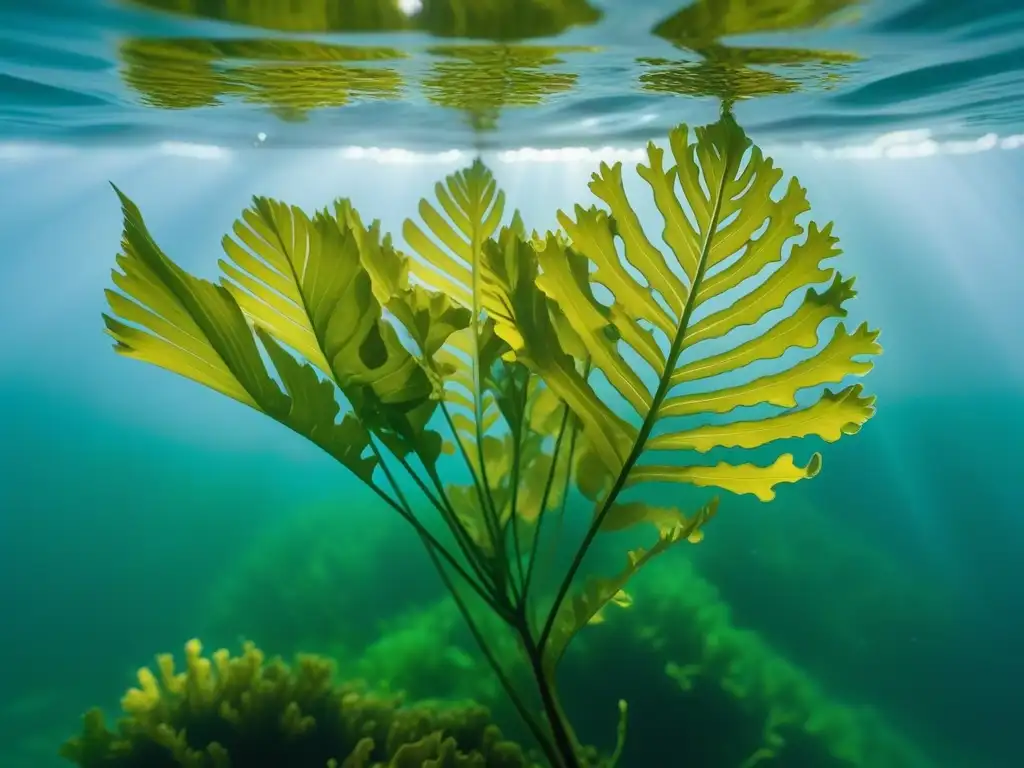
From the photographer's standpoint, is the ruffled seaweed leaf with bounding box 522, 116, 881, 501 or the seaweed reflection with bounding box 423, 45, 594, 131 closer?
the ruffled seaweed leaf with bounding box 522, 116, 881, 501

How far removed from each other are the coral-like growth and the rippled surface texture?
7.61ft

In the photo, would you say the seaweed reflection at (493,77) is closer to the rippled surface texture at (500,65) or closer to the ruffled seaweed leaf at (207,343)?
the rippled surface texture at (500,65)

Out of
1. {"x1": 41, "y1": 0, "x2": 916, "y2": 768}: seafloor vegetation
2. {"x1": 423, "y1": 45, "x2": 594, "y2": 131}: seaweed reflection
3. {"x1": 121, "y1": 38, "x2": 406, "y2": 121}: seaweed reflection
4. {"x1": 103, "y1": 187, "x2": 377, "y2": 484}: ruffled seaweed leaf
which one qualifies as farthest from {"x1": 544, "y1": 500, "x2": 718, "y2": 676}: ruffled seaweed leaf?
{"x1": 121, "y1": 38, "x2": 406, "y2": 121}: seaweed reflection

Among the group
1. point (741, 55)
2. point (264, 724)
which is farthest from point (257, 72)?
point (264, 724)

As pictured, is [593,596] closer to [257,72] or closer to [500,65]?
[500,65]

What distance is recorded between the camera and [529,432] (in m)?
1.99

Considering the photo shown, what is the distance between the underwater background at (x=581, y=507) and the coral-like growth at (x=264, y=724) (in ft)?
3.56

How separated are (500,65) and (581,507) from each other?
2836 mm

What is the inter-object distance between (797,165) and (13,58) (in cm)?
662

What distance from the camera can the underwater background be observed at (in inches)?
121

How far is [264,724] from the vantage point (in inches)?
91.7

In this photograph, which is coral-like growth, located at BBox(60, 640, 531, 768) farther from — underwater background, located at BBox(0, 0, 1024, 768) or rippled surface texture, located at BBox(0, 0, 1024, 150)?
rippled surface texture, located at BBox(0, 0, 1024, 150)

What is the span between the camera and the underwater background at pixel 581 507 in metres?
3.07

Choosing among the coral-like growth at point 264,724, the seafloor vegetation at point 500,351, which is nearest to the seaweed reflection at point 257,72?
the seafloor vegetation at point 500,351
